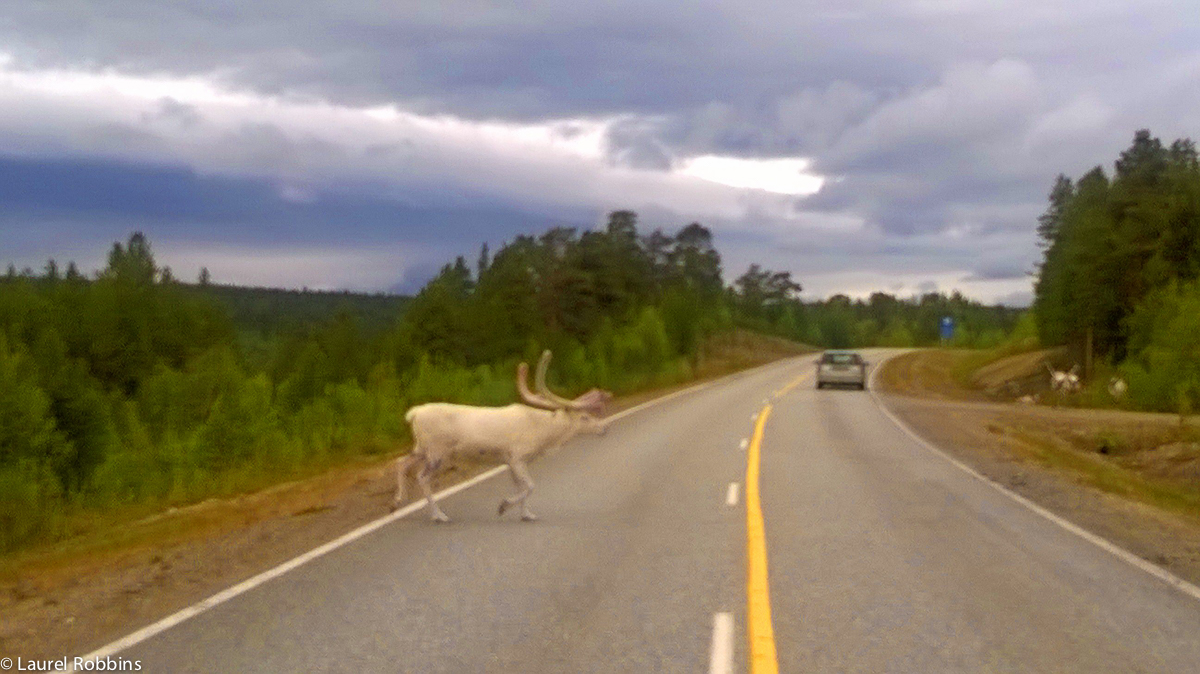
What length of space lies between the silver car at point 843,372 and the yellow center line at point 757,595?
1551 inches

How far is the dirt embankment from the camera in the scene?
9.27 m

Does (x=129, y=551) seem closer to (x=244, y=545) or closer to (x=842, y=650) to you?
(x=244, y=545)

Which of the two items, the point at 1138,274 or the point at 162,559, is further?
the point at 1138,274

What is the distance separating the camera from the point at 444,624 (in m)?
9.00

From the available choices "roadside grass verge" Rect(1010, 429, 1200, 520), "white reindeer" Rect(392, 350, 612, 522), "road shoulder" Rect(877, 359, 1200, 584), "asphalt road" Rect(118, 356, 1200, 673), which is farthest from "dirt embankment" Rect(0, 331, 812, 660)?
"roadside grass verge" Rect(1010, 429, 1200, 520)

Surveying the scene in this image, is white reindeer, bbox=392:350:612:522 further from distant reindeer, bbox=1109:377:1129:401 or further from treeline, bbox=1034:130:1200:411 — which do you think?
distant reindeer, bbox=1109:377:1129:401

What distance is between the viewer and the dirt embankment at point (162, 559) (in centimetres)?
927

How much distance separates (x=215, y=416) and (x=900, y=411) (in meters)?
21.1

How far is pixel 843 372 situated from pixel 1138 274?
16.4 meters

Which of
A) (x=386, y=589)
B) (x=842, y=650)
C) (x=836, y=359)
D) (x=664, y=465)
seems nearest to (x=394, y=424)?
(x=664, y=465)

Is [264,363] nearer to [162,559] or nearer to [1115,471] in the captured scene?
[1115,471]

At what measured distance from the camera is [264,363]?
103 metres

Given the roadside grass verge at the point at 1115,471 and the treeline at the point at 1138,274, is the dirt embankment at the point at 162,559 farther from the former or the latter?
the treeline at the point at 1138,274

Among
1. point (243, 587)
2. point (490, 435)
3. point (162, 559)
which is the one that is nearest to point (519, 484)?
point (490, 435)
